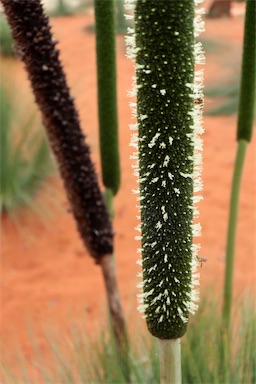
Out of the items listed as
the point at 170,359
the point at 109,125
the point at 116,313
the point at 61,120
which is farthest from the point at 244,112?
the point at 170,359

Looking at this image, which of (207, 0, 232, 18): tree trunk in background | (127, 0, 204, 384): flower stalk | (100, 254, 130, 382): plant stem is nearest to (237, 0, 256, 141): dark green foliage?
(100, 254, 130, 382): plant stem

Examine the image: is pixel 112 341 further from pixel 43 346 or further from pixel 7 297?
pixel 7 297

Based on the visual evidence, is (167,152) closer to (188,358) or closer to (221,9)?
(188,358)

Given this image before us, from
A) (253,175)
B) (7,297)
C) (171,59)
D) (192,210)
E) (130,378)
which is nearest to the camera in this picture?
(171,59)

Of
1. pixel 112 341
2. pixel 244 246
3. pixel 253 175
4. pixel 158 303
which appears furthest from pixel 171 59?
pixel 253 175

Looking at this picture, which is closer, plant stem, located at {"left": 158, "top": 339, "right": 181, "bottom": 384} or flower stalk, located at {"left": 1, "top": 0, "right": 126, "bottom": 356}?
plant stem, located at {"left": 158, "top": 339, "right": 181, "bottom": 384}

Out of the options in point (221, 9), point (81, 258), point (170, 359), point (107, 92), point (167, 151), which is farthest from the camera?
point (221, 9)

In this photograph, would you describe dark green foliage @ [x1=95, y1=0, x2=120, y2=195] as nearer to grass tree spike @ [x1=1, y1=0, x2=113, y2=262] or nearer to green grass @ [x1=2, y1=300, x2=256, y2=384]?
grass tree spike @ [x1=1, y1=0, x2=113, y2=262]
